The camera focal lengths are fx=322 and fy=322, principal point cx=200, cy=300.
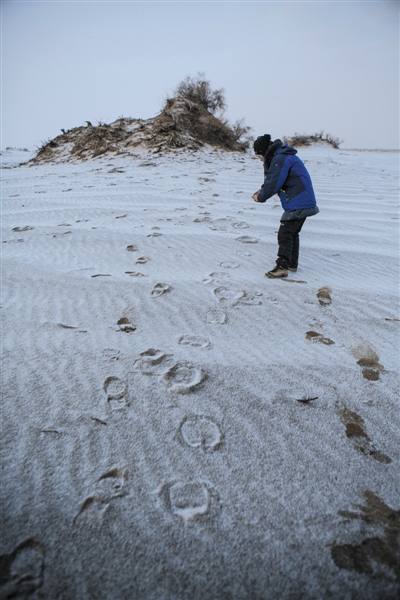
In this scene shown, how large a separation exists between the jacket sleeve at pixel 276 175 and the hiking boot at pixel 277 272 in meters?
0.40

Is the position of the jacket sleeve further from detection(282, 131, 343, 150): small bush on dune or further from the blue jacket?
detection(282, 131, 343, 150): small bush on dune

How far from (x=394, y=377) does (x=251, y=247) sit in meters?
1.27

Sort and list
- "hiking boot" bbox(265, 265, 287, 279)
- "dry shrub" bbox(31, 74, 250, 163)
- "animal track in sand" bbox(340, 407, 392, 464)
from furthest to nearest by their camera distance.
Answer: "dry shrub" bbox(31, 74, 250, 163), "hiking boot" bbox(265, 265, 287, 279), "animal track in sand" bbox(340, 407, 392, 464)

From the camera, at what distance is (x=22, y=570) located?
524mm

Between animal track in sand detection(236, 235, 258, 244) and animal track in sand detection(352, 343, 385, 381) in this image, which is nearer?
animal track in sand detection(352, 343, 385, 381)

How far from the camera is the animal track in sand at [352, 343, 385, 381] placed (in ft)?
3.23

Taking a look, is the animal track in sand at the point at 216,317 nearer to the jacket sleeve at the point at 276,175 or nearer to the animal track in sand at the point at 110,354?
the animal track in sand at the point at 110,354

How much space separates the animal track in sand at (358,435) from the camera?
73 centimetres

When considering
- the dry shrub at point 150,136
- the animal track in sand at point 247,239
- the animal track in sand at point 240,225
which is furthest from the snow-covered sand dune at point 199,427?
the dry shrub at point 150,136

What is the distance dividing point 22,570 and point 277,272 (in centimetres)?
144

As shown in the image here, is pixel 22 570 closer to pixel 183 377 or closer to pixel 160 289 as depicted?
pixel 183 377

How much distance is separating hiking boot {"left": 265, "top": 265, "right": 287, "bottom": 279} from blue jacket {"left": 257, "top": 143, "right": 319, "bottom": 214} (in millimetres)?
329

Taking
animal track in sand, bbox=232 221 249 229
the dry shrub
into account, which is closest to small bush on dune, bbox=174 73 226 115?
the dry shrub

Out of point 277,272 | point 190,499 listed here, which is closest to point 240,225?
point 277,272
